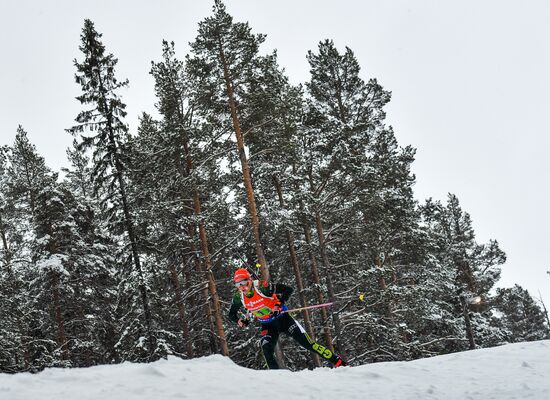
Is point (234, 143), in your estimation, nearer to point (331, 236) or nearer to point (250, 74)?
point (250, 74)

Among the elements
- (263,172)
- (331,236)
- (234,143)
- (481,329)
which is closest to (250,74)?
(234,143)

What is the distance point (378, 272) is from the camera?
17109 millimetres

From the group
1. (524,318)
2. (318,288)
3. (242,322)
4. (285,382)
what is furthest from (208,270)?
(524,318)

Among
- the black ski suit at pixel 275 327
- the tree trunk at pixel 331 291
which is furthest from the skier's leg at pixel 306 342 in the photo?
the tree trunk at pixel 331 291

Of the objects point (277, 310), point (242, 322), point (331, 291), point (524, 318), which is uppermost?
point (331, 291)

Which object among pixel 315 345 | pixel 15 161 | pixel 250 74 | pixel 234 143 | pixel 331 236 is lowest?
pixel 315 345

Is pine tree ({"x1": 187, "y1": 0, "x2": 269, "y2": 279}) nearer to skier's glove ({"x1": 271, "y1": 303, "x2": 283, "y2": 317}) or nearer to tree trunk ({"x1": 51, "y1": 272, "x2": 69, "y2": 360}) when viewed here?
skier's glove ({"x1": 271, "y1": 303, "x2": 283, "y2": 317})

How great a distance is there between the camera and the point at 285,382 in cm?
623

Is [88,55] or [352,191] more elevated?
[88,55]

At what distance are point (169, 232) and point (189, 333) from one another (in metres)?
5.65

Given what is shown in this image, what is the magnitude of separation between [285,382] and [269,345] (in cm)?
254

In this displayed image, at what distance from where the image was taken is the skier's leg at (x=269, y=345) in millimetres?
8656

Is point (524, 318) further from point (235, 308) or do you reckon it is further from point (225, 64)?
point (235, 308)

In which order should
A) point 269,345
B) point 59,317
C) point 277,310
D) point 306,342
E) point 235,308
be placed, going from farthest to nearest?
point 59,317 → point 235,308 → point 277,310 → point 269,345 → point 306,342
